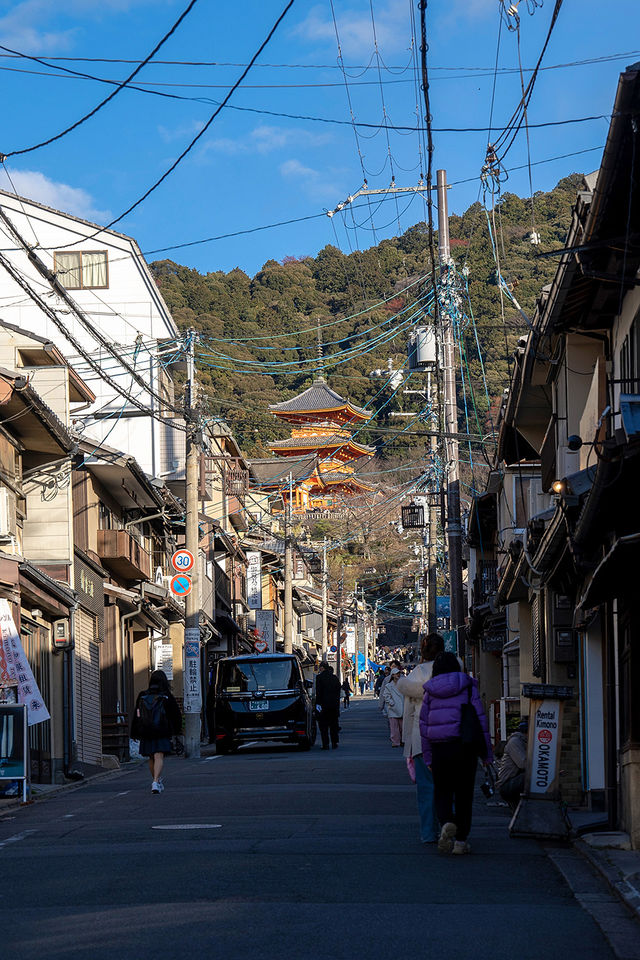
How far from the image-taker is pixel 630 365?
12.2 metres

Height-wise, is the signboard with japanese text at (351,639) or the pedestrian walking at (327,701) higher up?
the pedestrian walking at (327,701)

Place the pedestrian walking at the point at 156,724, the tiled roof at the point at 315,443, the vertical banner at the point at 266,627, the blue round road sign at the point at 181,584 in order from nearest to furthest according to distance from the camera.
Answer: the pedestrian walking at the point at 156,724 < the blue round road sign at the point at 181,584 < the vertical banner at the point at 266,627 < the tiled roof at the point at 315,443

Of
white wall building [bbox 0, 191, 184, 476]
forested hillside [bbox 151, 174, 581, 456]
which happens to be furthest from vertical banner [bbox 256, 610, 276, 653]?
white wall building [bbox 0, 191, 184, 476]

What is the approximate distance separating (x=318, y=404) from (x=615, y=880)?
74576mm

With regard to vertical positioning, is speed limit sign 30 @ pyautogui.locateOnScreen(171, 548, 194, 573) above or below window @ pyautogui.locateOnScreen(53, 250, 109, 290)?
below

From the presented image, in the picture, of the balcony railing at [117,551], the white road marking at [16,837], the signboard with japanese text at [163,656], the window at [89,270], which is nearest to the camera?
the white road marking at [16,837]

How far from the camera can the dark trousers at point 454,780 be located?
9.87m

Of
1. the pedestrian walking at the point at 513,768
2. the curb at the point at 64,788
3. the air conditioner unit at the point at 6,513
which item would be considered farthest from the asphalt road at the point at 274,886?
the air conditioner unit at the point at 6,513

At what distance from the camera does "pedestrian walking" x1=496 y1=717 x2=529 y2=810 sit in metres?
12.4

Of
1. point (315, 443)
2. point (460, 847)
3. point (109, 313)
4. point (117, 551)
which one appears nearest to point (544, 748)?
point (460, 847)

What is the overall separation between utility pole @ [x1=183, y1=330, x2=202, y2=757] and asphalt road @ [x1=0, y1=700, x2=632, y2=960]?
37.2ft

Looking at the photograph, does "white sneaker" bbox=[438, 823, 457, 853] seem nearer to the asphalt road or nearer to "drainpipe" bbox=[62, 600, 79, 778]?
the asphalt road

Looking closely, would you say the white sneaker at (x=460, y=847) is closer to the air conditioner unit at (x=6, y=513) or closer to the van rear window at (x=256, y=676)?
the air conditioner unit at (x=6, y=513)

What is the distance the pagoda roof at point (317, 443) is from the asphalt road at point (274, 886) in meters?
66.1
